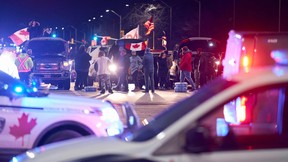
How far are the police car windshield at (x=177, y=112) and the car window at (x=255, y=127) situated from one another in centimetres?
15

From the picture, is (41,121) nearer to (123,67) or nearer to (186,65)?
(123,67)

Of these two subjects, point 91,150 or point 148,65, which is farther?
point 148,65

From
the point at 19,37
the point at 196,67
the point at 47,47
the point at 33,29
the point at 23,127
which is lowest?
the point at 23,127

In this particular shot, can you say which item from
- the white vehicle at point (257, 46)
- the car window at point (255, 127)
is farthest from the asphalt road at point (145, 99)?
the car window at point (255, 127)

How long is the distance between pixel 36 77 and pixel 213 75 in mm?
7471

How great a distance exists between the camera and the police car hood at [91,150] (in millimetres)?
4492

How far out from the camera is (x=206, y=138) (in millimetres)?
4301

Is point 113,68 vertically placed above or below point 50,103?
above

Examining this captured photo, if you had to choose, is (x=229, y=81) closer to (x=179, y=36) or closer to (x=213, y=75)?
(x=213, y=75)

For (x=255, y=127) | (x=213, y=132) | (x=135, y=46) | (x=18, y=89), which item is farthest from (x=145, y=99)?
(x=213, y=132)

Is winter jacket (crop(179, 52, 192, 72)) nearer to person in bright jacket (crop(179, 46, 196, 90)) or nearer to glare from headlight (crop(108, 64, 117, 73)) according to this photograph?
person in bright jacket (crop(179, 46, 196, 90))

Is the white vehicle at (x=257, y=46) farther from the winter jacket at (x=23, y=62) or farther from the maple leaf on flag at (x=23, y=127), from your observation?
the winter jacket at (x=23, y=62)

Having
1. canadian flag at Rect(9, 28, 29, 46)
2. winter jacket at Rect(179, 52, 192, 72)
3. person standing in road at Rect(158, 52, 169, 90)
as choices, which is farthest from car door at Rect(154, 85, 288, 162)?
canadian flag at Rect(9, 28, 29, 46)

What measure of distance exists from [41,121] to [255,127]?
3.92m
